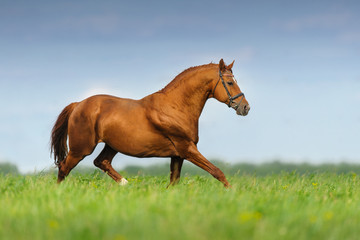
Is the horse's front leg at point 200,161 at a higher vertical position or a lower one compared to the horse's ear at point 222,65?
lower

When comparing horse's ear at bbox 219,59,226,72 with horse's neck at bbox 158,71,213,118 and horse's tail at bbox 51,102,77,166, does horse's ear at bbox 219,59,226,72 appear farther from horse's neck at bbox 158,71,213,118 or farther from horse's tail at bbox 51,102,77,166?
horse's tail at bbox 51,102,77,166

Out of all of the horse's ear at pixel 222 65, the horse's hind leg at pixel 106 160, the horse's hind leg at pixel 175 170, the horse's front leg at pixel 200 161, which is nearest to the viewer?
the horse's front leg at pixel 200 161

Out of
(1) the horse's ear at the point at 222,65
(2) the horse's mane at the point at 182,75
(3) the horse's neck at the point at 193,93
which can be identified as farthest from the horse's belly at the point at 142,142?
(1) the horse's ear at the point at 222,65

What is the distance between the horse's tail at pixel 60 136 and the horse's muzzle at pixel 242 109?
134 inches

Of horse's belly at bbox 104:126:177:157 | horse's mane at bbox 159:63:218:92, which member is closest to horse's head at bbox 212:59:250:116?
horse's mane at bbox 159:63:218:92

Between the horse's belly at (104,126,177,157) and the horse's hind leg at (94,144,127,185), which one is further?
the horse's hind leg at (94,144,127,185)

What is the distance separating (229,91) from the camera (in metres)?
7.36

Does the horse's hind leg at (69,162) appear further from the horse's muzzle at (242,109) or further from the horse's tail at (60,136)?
the horse's muzzle at (242,109)

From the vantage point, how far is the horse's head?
732cm

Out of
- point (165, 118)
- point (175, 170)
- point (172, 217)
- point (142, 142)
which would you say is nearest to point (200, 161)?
point (175, 170)

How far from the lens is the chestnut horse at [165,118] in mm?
7340

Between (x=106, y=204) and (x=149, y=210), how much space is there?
616mm

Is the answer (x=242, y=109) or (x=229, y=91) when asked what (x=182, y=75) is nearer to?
(x=229, y=91)

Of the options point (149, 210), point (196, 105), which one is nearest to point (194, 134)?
point (196, 105)
